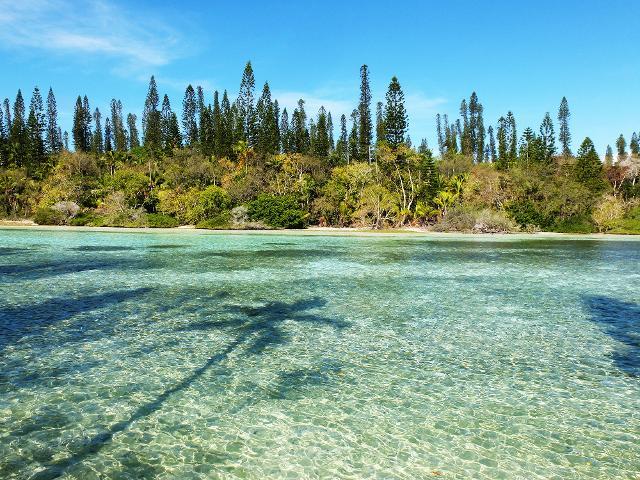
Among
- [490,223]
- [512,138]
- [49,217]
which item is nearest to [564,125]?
[512,138]

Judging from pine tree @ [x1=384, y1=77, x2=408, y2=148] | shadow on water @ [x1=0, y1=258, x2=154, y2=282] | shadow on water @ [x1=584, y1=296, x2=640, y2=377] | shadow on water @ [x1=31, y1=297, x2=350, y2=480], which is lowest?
shadow on water @ [x1=584, y1=296, x2=640, y2=377]

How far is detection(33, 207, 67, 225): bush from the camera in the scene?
48562mm

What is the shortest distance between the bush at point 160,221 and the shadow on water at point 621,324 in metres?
42.5

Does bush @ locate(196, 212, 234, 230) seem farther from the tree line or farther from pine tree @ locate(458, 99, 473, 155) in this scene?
pine tree @ locate(458, 99, 473, 155)

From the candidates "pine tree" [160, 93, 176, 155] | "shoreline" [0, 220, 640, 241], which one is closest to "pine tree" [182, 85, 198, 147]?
"pine tree" [160, 93, 176, 155]

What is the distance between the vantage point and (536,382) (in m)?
7.10

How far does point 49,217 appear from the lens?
48.6 m

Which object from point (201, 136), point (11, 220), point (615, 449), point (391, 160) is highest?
point (201, 136)

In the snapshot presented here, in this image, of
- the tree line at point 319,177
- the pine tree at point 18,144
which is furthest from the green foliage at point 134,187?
the pine tree at point 18,144

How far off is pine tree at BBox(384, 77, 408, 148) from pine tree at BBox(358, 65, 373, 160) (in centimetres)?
930

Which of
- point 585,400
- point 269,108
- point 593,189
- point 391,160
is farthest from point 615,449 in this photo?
point 269,108

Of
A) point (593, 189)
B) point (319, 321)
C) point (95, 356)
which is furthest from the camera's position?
point (593, 189)

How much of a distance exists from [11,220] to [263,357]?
55062mm

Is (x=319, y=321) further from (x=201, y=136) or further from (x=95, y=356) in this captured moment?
(x=201, y=136)
